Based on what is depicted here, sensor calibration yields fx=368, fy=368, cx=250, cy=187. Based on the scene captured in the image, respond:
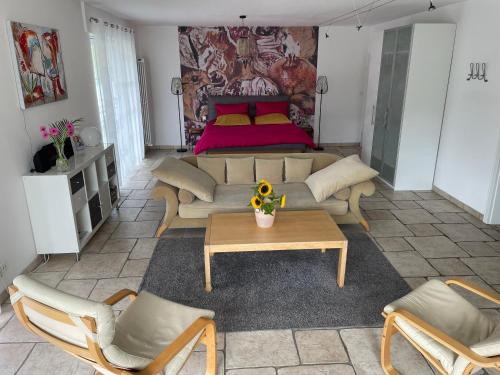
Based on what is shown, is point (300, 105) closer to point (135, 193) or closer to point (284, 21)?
point (284, 21)

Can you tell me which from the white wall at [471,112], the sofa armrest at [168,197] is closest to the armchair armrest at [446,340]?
the sofa armrest at [168,197]

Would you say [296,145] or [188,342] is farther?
[296,145]

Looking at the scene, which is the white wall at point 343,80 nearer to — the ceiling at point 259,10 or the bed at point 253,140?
the ceiling at point 259,10

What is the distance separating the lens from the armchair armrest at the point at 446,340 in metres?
1.54

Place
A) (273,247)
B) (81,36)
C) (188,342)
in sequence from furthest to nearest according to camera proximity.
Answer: (81,36) → (273,247) → (188,342)

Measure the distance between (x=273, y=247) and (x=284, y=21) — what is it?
4.74 meters

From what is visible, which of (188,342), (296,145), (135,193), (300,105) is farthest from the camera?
(300,105)

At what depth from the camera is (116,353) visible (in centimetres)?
151

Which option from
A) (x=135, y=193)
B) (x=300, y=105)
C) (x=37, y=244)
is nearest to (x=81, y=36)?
(x=135, y=193)

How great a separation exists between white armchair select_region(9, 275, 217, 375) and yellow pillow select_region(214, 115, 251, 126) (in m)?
4.97

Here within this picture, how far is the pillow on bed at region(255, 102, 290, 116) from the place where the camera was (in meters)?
7.01

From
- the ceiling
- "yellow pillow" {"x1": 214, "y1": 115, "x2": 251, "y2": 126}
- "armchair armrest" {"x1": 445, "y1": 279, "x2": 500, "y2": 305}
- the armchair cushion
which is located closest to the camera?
the armchair cushion

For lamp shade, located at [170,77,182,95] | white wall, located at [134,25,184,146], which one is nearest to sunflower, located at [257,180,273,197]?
lamp shade, located at [170,77,182,95]

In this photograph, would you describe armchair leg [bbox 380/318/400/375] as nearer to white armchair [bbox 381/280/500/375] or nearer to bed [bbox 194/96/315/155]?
white armchair [bbox 381/280/500/375]
